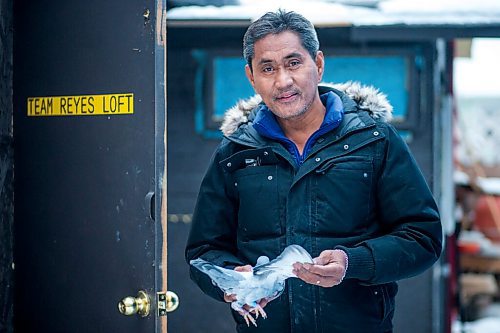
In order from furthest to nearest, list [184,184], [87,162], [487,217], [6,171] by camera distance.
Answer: [487,217] < [184,184] < [6,171] < [87,162]

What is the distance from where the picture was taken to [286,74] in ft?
8.66

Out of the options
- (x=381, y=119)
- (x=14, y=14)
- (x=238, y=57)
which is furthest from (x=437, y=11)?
(x=14, y=14)

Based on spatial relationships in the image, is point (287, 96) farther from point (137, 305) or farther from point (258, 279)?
point (137, 305)

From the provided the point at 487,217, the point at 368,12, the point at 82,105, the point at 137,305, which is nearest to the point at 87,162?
the point at 82,105

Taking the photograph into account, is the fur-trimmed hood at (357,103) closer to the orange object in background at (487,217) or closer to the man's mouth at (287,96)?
the man's mouth at (287,96)

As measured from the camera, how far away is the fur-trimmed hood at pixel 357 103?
9.01 feet

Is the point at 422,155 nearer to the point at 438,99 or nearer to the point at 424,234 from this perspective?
the point at 438,99

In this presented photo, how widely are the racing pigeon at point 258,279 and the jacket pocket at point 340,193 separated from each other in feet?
0.65

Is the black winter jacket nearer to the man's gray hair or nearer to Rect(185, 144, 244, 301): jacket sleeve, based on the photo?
Rect(185, 144, 244, 301): jacket sleeve

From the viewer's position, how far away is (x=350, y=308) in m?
2.59

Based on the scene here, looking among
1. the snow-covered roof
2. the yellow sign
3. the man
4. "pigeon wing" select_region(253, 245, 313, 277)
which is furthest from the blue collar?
the snow-covered roof

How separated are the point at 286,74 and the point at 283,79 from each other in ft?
0.09

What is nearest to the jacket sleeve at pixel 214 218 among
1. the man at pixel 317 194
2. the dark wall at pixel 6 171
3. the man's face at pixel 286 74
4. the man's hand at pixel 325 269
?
the man at pixel 317 194

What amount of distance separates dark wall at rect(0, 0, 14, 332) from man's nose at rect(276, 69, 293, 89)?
4.45ft
